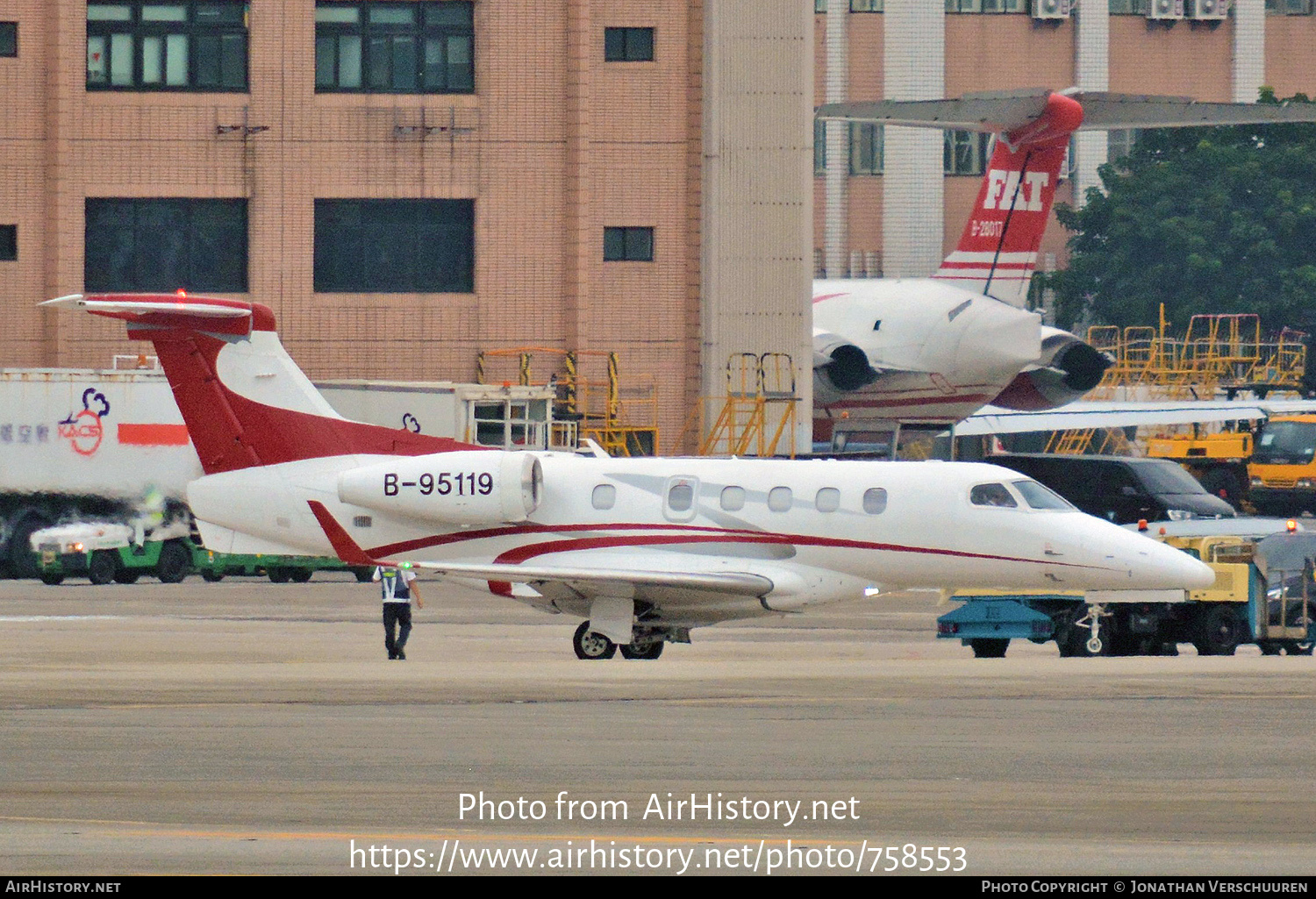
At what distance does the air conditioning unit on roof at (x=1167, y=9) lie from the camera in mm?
84688

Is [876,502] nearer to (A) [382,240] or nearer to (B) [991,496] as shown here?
(B) [991,496]

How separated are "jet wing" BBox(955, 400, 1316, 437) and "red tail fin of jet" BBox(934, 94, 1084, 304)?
14.7 ft

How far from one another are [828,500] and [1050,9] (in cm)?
6325

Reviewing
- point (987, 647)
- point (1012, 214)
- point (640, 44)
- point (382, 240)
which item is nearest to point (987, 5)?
point (1012, 214)

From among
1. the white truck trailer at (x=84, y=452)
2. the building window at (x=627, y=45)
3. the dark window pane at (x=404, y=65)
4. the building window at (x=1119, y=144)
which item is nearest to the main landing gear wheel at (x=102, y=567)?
the white truck trailer at (x=84, y=452)

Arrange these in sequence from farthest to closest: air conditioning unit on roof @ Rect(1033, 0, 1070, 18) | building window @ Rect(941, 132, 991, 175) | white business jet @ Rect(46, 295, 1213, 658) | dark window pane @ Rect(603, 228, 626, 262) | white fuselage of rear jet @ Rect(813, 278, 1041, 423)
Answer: building window @ Rect(941, 132, 991, 175) → air conditioning unit on roof @ Rect(1033, 0, 1070, 18) → white fuselage of rear jet @ Rect(813, 278, 1041, 423) → dark window pane @ Rect(603, 228, 626, 262) → white business jet @ Rect(46, 295, 1213, 658)

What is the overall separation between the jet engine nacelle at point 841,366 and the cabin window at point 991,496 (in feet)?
64.5

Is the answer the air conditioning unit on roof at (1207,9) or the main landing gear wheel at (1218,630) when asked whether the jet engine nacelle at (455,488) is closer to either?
the main landing gear wheel at (1218,630)

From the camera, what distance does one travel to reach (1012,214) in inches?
1785

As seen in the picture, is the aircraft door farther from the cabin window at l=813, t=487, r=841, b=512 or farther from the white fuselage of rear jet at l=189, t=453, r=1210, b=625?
the cabin window at l=813, t=487, r=841, b=512

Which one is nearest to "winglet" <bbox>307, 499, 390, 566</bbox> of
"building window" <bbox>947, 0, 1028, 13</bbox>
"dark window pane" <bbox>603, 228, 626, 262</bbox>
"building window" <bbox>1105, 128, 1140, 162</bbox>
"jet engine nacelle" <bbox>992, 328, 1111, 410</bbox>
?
"dark window pane" <bbox>603, 228, 626, 262</bbox>

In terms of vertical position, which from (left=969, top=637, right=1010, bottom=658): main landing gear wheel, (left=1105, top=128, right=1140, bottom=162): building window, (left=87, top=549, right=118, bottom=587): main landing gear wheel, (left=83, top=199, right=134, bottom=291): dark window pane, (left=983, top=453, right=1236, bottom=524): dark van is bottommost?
(left=87, top=549, right=118, bottom=587): main landing gear wheel

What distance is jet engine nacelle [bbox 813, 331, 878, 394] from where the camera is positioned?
4391 cm
